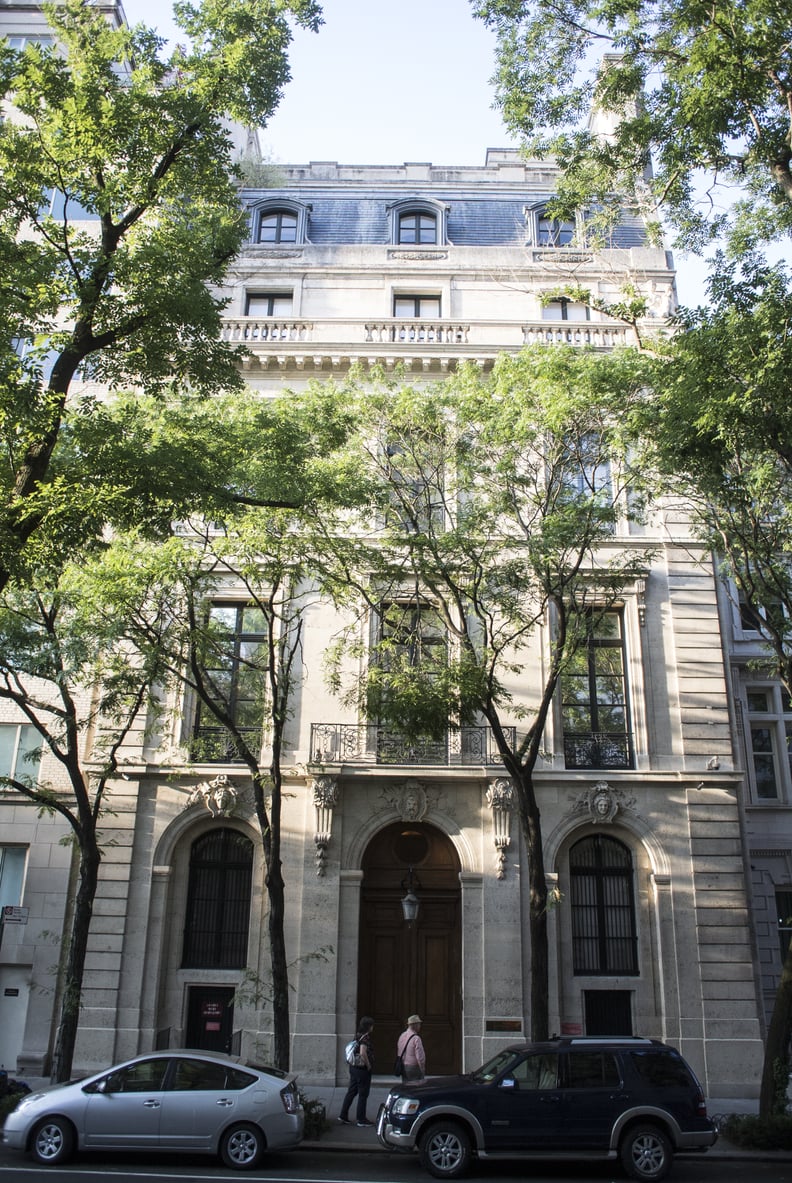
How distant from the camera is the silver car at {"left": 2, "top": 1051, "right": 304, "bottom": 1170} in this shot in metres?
12.5

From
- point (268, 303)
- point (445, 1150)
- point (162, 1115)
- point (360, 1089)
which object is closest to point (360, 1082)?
point (360, 1089)

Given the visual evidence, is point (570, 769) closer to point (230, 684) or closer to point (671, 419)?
point (230, 684)

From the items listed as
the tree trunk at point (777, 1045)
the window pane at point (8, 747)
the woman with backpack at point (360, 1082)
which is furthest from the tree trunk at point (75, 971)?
the tree trunk at point (777, 1045)

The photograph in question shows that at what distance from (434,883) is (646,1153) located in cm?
892

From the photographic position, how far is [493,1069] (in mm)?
12930

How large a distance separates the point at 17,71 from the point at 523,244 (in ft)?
56.2

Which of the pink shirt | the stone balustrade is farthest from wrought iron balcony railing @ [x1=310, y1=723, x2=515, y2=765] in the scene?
the stone balustrade

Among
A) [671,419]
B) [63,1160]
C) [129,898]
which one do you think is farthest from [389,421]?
[63,1160]

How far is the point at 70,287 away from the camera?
459 inches

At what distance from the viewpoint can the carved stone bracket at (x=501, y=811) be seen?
20047 mm

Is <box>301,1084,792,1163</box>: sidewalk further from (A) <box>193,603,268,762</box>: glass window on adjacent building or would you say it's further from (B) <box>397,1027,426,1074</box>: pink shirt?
(A) <box>193,603,268,762</box>: glass window on adjacent building

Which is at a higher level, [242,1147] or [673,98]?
[673,98]

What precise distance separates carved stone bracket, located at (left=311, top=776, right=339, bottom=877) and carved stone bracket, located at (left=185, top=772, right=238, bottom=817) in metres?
1.78

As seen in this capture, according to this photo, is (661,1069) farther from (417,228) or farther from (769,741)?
(417,228)
